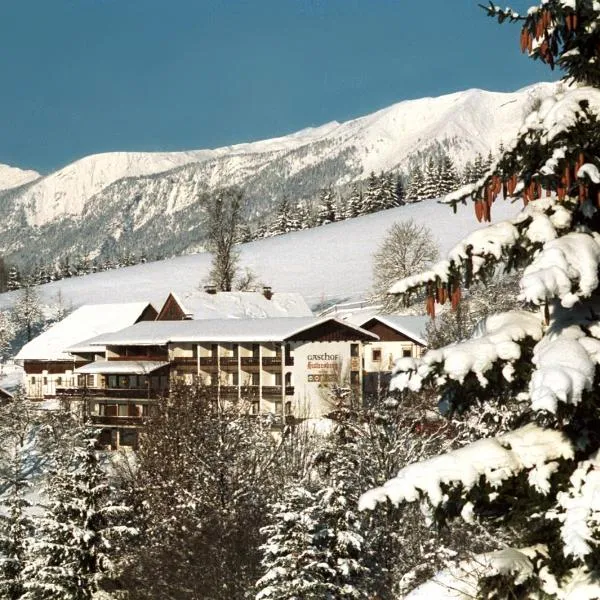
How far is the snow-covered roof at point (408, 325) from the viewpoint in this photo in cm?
6594

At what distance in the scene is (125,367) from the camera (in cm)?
5988

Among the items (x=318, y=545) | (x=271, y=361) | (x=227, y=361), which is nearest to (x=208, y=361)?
(x=227, y=361)

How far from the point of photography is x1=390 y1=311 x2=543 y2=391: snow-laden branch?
22.9 ft

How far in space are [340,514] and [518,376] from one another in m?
14.5

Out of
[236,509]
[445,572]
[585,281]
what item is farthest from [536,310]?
[236,509]

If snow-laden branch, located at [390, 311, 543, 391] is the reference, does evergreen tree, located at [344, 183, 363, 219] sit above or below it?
above

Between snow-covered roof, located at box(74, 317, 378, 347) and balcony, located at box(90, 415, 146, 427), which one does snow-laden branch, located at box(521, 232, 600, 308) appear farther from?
balcony, located at box(90, 415, 146, 427)

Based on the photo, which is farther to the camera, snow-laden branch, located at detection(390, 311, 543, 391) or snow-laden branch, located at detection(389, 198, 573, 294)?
snow-laden branch, located at detection(389, 198, 573, 294)

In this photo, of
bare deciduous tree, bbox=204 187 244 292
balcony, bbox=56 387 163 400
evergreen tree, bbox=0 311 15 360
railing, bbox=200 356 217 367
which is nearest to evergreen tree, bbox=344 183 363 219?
evergreen tree, bbox=0 311 15 360

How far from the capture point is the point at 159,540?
26.3m

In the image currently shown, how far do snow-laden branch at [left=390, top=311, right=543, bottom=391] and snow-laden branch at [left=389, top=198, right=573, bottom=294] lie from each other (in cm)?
50

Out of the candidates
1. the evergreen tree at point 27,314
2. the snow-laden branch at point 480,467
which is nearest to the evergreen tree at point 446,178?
the evergreen tree at point 27,314

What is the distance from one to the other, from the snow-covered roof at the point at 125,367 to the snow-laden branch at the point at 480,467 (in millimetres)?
52429

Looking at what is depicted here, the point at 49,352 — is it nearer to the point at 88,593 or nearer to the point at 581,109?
the point at 88,593
